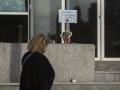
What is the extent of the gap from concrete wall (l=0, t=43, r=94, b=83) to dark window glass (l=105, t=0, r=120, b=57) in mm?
1616

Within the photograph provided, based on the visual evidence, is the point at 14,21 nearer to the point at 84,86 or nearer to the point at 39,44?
the point at 84,86

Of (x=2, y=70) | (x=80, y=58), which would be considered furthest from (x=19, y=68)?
(x=80, y=58)

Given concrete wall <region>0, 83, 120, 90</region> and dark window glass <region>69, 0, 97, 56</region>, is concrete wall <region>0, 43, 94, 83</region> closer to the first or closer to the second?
concrete wall <region>0, 83, 120, 90</region>

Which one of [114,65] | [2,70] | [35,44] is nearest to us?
[35,44]

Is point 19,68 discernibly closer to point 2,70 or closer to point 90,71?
point 2,70

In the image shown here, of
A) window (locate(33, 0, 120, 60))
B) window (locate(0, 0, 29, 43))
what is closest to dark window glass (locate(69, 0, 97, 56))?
window (locate(33, 0, 120, 60))

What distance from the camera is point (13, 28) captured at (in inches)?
488

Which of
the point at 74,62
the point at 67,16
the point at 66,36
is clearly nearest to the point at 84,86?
the point at 74,62

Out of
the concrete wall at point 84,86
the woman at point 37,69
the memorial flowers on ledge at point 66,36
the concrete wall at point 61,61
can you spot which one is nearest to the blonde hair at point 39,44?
the woman at point 37,69

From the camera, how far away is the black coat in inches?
252

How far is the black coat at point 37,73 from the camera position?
6406mm

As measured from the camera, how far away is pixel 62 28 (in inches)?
495

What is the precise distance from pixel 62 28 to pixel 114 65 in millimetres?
1588

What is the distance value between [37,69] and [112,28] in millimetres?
6513
